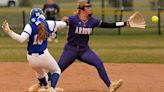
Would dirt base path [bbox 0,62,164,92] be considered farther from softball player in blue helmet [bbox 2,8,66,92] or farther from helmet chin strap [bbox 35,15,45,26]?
helmet chin strap [bbox 35,15,45,26]

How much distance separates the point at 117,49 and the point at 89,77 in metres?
6.73

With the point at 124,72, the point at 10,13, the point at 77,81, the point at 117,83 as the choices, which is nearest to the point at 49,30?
the point at 117,83

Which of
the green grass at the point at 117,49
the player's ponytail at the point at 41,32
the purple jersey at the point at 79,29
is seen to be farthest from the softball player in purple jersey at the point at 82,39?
the green grass at the point at 117,49

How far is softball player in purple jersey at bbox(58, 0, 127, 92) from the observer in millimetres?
10461

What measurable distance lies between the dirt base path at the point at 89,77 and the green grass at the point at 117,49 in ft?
4.86

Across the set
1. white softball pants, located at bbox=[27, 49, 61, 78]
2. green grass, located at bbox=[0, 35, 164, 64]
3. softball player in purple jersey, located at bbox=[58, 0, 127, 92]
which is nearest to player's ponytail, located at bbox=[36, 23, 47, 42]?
white softball pants, located at bbox=[27, 49, 61, 78]

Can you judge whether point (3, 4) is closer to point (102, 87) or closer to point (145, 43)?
point (145, 43)

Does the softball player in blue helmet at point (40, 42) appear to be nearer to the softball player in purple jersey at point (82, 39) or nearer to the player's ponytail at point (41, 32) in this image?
the player's ponytail at point (41, 32)

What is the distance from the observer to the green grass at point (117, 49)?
661 inches

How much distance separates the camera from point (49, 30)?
383 inches

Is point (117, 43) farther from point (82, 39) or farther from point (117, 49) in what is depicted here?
point (82, 39)

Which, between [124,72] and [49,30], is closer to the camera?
[49,30]

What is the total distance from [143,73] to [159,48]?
6.62 m

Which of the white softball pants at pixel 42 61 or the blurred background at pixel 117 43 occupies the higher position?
the white softball pants at pixel 42 61
